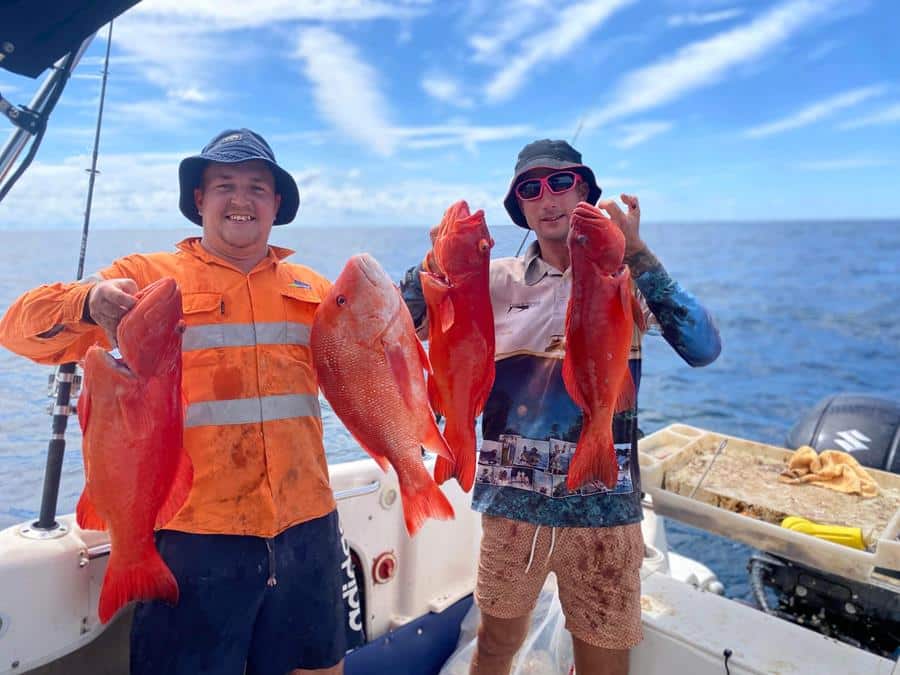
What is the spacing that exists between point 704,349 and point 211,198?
201cm

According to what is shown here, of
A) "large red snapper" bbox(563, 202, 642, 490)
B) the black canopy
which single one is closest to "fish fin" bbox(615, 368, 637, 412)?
"large red snapper" bbox(563, 202, 642, 490)

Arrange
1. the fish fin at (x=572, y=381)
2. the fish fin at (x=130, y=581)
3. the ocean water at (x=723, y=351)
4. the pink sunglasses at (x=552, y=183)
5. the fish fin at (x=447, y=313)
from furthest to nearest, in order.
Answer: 1. the ocean water at (x=723, y=351)
2. the pink sunglasses at (x=552, y=183)
3. the fish fin at (x=572, y=381)
4. the fish fin at (x=447, y=313)
5. the fish fin at (x=130, y=581)

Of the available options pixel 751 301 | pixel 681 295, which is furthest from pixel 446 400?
pixel 751 301

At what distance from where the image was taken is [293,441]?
8.12 ft

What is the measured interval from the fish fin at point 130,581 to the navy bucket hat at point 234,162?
56.2 inches

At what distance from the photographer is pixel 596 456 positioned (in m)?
2.28

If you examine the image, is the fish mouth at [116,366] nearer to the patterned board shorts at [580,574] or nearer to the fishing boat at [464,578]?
the fishing boat at [464,578]

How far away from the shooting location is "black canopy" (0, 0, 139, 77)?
6.28 ft

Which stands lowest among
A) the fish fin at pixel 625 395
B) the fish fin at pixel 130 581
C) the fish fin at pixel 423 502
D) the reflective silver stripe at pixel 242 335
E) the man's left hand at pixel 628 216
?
the fish fin at pixel 130 581

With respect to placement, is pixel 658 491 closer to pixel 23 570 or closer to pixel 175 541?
pixel 175 541

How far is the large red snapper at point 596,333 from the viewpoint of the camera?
6.82ft

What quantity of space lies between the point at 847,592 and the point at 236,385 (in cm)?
464

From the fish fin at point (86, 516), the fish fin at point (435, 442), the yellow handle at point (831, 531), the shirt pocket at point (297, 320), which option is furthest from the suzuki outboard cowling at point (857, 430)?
the fish fin at point (86, 516)

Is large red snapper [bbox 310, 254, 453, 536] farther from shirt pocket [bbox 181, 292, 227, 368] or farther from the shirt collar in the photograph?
the shirt collar
